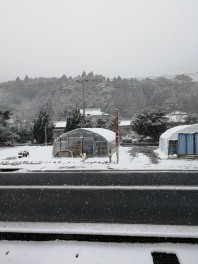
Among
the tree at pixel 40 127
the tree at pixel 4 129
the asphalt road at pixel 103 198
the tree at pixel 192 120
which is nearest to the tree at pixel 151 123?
the tree at pixel 192 120

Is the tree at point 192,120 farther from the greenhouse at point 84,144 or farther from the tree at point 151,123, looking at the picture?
the greenhouse at point 84,144

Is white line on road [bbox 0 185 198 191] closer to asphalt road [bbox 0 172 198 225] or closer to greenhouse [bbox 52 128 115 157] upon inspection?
asphalt road [bbox 0 172 198 225]

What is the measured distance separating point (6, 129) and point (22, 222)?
40459 millimetres

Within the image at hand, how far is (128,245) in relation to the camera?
7.27 metres

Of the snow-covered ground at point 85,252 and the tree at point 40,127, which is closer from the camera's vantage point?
the snow-covered ground at point 85,252

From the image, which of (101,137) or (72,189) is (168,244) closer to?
(72,189)

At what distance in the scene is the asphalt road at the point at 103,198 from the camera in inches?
374

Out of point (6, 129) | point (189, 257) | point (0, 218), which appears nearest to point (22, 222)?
point (0, 218)

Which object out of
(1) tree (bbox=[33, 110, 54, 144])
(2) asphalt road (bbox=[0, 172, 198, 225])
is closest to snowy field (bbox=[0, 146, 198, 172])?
(2) asphalt road (bbox=[0, 172, 198, 225])

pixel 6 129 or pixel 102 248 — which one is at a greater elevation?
pixel 6 129

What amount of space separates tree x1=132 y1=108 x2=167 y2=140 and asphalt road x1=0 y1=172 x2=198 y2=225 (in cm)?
3540

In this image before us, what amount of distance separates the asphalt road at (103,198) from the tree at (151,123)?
116ft

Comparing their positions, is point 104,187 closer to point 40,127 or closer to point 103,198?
point 103,198

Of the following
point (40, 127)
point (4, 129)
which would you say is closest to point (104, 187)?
point (4, 129)
